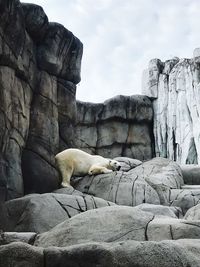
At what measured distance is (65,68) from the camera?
1174cm

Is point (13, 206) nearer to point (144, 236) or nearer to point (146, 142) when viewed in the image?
point (144, 236)

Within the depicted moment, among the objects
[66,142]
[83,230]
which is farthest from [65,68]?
[83,230]

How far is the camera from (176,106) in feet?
62.0

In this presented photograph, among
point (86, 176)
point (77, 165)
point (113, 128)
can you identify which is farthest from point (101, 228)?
point (113, 128)

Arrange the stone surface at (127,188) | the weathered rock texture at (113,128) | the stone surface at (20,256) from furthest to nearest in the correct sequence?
the weathered rock texture at (113,128) → the stone surface at (127,188) → the stone surface at (20,256)

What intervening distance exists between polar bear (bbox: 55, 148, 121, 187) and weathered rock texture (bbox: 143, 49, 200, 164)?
250 inches

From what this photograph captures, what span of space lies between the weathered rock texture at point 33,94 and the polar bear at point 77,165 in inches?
12.2

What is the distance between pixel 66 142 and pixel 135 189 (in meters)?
2.68

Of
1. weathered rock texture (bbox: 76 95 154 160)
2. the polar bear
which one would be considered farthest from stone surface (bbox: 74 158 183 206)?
weathered rock texture (bbox: 76 95 154 160)

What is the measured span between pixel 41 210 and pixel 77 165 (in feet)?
14.3

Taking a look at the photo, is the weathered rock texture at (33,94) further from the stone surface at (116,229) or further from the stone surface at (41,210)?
the stone surface at (116,229)

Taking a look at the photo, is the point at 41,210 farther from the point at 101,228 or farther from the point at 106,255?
the point at 106,255

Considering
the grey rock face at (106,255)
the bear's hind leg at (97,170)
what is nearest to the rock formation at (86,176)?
the grey rock face at (106,255)

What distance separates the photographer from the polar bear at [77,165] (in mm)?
11109
